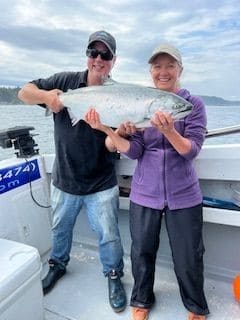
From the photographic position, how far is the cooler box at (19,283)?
1520 mm

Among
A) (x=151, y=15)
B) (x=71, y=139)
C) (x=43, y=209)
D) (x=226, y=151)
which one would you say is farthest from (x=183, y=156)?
(x=43, y=209)

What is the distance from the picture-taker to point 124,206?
2568 mm

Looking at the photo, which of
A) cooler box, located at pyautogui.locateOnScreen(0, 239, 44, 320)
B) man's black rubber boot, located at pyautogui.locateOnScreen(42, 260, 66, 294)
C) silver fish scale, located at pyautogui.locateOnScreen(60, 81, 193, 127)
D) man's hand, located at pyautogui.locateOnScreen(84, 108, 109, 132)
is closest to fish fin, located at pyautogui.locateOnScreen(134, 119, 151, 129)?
silver fish scale, located at pyautogui.locateOnScreen(60, 81, 193, 127)

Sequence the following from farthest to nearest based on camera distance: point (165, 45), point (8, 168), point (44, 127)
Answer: point (44, 127) → point (8, 168) → point (165, 45)

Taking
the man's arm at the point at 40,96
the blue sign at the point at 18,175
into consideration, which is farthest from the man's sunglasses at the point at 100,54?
the blue sign at the point at 18,175

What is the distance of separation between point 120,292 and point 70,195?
75 cm

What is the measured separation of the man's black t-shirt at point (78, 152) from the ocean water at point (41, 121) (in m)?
0.47

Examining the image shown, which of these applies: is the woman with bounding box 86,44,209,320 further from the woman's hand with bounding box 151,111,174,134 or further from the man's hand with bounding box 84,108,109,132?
the woman's hand with bounding box 151,111,174,134

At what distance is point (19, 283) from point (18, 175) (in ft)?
3.36

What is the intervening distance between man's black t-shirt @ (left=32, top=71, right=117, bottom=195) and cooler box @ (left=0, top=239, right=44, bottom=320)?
62 cm

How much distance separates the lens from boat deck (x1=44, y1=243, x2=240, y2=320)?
2107 millimetres

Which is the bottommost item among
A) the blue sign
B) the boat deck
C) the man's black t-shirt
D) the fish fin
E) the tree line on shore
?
the boat deck

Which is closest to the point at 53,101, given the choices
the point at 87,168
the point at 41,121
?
the point at 87,168

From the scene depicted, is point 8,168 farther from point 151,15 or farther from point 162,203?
point 151,15
